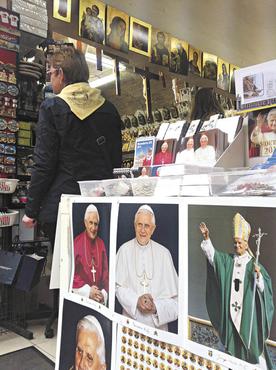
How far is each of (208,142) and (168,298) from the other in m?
0.51

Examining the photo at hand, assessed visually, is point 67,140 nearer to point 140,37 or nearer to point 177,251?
point 177,251

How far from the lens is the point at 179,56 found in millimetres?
4801

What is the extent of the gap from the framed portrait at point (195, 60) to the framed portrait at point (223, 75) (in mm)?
442

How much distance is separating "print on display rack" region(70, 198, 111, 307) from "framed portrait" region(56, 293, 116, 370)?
4 cm

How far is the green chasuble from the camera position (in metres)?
0.77

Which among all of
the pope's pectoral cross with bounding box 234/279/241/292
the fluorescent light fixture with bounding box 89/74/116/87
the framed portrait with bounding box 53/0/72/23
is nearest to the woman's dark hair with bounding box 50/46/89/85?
the pope's pectoral cross with bounding box 234/279/241/292

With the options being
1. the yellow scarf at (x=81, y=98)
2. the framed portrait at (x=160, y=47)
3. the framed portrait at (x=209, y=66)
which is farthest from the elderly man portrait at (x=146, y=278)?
the framed portrait at (x=209, y=66)

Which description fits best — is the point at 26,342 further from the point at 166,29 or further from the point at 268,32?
the point at 268,32

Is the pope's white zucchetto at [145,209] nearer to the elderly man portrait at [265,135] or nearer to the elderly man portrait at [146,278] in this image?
the elderly man portrait at [146,278]

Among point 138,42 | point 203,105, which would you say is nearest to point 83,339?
point 203,105

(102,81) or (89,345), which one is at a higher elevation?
(102,81)

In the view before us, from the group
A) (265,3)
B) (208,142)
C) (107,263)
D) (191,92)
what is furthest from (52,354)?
(265,3)

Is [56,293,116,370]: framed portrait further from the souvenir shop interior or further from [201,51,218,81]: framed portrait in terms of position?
[201,51,218,81]: framed portrait

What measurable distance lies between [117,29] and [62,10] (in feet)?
2.12
